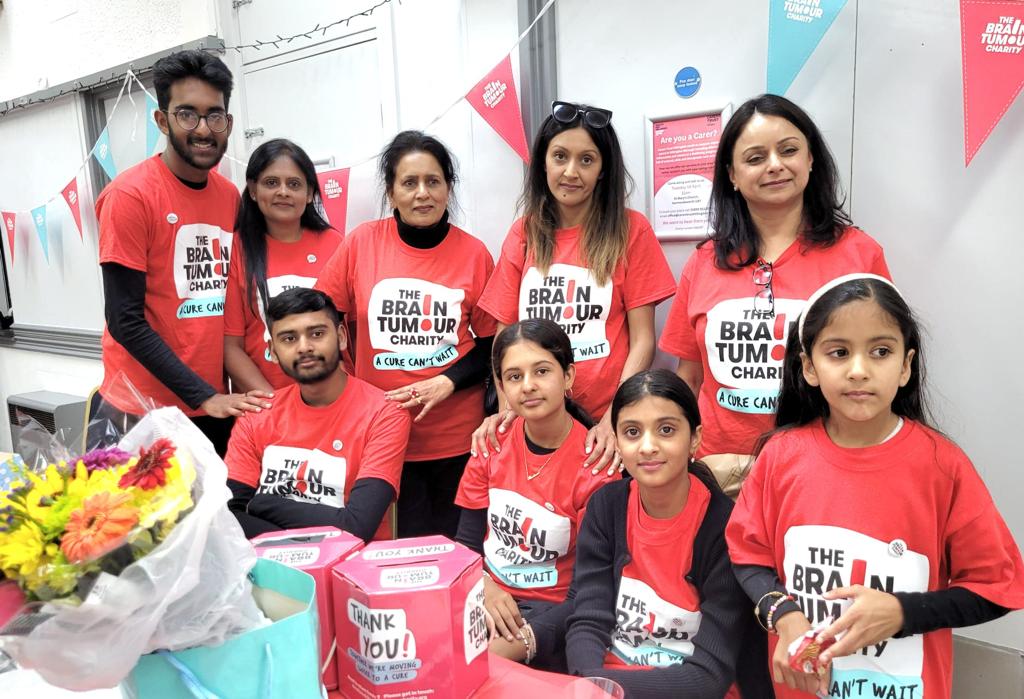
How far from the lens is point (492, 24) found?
2.43m

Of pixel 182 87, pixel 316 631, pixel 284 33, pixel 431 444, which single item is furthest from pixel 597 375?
pixel 284 33

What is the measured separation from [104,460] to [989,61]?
73.5 inches

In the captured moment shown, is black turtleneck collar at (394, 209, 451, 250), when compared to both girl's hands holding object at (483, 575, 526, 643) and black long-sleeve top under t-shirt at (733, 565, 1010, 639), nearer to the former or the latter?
girl's hands holding object at (483, 575, 526, 643)

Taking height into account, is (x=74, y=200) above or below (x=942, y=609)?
above

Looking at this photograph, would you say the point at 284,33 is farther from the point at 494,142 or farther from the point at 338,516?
the point at 338,516

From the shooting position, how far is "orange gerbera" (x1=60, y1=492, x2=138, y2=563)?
2.27ft

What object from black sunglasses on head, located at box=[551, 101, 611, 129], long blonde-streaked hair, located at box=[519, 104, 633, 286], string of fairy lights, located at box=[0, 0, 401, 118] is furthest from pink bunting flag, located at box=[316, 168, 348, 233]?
black sunglasses on head, located at box=[551, 101, 611, 129]

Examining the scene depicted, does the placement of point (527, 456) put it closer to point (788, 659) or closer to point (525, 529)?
point (525, 529)

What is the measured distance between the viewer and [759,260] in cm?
162

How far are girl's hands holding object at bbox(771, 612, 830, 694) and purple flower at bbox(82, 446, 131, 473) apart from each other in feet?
3.37

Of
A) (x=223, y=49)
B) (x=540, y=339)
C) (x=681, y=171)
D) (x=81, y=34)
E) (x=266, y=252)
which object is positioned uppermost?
(x=81, y=34)

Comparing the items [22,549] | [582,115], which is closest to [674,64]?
[582,115]

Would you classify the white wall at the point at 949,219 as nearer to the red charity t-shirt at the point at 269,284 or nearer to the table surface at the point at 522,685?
the table surface at the point at 522,685

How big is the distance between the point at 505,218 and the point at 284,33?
138 cm
